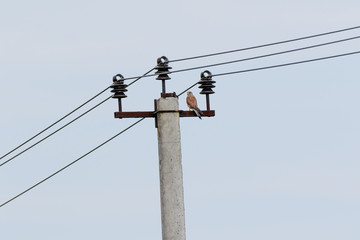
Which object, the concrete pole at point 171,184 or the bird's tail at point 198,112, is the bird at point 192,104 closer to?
the bird's tail at point 198,112

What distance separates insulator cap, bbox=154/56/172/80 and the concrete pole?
101cm

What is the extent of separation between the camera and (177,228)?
11.3 meters

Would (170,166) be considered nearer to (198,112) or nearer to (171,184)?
(171,184)

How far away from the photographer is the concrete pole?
37.2 ft

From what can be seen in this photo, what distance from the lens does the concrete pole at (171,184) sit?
37.2 ft

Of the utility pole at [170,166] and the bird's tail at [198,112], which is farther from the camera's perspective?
the bird's tail at [198,112]

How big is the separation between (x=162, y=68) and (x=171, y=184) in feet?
6.54

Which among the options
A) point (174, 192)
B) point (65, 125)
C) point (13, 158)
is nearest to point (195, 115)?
point (174, 192)

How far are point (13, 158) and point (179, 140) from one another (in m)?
5.12

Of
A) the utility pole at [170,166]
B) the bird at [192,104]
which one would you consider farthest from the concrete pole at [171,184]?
the bird at [192,104]

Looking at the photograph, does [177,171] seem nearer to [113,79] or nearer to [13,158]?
[113,79]

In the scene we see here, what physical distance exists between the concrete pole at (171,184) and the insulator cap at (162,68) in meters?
1.01

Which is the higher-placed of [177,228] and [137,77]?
[137,77]

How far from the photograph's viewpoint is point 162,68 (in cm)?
1241
